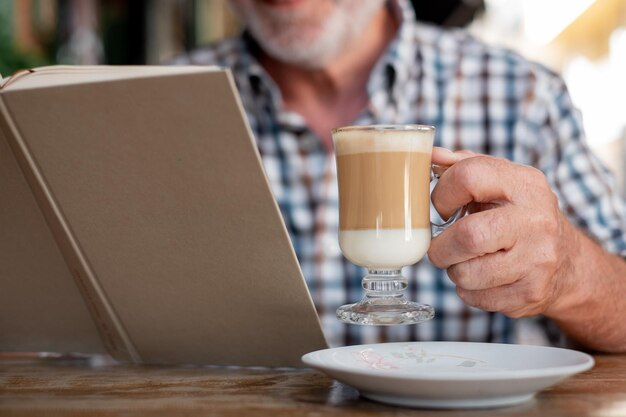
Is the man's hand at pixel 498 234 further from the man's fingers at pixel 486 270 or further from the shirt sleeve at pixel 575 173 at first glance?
the shirt sleeve at pixel 575 173

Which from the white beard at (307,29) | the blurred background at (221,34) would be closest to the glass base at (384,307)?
the white beard at (307,29)

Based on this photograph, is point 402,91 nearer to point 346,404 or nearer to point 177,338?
point 177,338

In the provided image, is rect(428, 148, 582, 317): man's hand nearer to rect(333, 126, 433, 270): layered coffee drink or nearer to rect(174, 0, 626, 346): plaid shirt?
rect(333, 126, 433, 270): layered coffee drink

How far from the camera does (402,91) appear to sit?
1.89m

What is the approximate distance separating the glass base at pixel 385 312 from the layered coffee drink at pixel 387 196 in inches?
2.0

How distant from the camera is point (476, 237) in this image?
0.92 meters

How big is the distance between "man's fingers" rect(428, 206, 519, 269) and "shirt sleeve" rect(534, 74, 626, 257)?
28.4 inches

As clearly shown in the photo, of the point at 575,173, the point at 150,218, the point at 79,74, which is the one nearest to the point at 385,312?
the point at 150,218

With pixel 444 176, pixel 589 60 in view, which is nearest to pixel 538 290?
pixel 444 176

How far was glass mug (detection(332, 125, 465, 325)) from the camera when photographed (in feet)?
3.15

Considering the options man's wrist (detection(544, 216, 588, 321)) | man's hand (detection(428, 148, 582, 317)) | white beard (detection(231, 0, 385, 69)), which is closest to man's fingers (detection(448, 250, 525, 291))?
man's hand (detection(428, 148, 582, 317))

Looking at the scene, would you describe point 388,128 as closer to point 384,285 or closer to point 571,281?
point 384,285

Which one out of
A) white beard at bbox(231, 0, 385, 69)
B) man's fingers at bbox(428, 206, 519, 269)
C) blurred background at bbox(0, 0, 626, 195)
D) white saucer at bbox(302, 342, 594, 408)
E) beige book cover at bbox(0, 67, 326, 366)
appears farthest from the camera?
blurred background at bbox(0, 0, 626, 195)

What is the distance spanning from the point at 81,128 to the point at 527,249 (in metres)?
0.54
